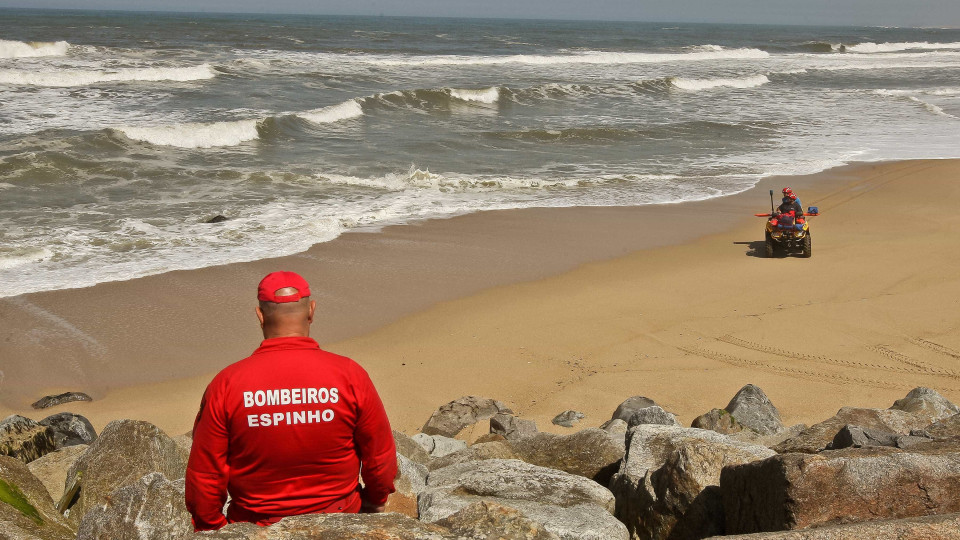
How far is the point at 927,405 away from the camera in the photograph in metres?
7.15

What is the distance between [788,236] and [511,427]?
25.1ft

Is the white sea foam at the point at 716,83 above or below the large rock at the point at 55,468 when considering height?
above

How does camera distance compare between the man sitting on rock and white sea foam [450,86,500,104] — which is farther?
white sea foam [450,86,500,104]

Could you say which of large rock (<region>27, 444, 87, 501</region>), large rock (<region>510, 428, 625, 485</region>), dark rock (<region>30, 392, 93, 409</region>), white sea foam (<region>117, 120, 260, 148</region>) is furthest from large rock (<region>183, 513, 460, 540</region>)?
white sea foam (<region>117, 120, 260, 148</region>)

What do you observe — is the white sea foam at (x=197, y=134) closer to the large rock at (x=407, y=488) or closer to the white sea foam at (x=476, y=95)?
the white sea foam at (x=476, y=95)

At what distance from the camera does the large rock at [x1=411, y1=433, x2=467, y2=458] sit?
6.75 metres

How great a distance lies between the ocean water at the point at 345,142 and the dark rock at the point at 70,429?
401cm

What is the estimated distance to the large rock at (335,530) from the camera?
2611 mm

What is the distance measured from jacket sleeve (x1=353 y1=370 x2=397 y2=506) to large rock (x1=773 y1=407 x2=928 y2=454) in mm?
3340

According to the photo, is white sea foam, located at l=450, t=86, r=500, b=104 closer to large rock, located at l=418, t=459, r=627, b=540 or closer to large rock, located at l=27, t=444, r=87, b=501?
large rock, located at l=27, t=444, r=87, b=501

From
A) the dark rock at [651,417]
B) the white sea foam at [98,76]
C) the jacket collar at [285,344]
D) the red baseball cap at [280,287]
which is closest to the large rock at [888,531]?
the jacket collar at [285,344]

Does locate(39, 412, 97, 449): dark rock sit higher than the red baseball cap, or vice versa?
the red baseball cap

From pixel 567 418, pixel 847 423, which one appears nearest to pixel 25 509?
pixel 567 418

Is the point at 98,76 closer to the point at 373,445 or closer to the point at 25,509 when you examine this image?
the point at 25,509
